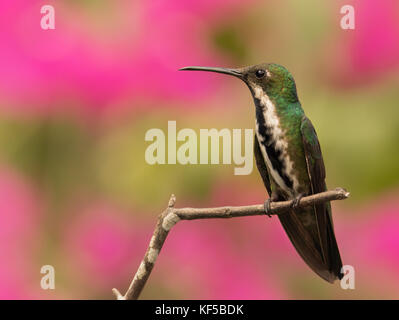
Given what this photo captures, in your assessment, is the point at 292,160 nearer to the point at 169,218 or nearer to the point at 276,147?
the point at 276,147

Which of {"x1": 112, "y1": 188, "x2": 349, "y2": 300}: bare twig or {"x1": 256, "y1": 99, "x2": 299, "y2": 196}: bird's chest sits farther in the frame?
{"x1": 256, "y1": 99, "x2": 299, "y2": 196}: bird's chest

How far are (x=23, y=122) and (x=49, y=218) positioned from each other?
17 cm

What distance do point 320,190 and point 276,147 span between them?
85 mm

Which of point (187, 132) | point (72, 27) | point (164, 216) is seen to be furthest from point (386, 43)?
point (164, 216)

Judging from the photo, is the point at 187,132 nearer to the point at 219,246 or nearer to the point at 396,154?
the point at 219,246

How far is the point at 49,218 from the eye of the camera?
3.45 ft

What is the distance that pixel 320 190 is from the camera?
865mm

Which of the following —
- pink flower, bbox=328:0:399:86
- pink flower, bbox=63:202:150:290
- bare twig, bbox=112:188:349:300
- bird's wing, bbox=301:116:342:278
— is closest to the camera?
bare twig, bbox=112:188:349:300

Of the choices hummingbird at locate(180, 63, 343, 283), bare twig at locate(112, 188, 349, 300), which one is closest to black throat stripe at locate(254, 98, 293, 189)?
hummingbird at locate(180, 63, 343, 283)

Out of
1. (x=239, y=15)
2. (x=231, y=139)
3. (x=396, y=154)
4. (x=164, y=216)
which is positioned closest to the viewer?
(x=164, y=216)

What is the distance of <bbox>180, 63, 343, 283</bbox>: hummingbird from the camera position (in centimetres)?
87

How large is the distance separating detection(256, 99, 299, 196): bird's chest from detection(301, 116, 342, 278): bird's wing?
0.03 metres

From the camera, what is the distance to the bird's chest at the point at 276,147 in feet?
2.85

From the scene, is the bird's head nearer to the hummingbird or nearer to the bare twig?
the hummingbird
